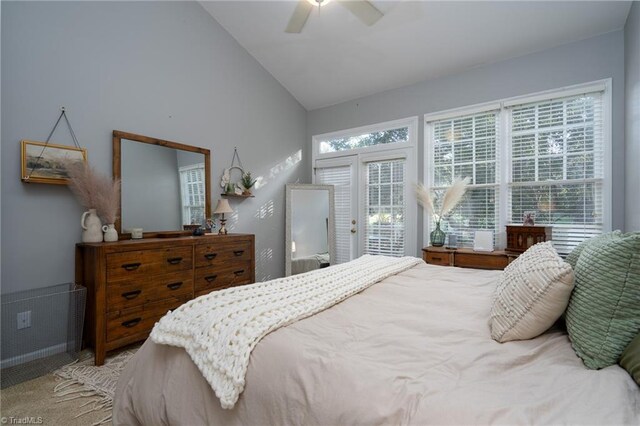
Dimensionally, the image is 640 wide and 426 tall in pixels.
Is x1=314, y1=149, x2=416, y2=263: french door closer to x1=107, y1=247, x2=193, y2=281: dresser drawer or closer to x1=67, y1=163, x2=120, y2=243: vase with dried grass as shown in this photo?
x1=107, y1=247, x2=193, y2=281: dresser drawer

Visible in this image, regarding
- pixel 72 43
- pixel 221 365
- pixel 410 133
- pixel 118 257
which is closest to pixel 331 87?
pixel 410 133

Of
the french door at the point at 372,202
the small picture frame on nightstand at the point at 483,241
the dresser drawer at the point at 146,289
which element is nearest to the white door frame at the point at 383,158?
the french door at the point at 372,202

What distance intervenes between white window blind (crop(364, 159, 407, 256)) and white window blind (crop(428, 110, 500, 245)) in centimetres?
45

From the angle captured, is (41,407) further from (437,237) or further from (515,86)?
(515,86)

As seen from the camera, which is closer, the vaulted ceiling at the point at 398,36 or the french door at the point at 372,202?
the vaulted ceiling at the point at 398,36

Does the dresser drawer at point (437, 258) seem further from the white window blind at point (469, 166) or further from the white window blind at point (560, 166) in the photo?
the white window blind at point (560, 166)

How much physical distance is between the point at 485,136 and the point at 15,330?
4.76 m

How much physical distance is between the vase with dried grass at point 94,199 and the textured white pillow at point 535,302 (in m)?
2.90

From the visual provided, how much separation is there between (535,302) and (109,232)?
3.02 meters

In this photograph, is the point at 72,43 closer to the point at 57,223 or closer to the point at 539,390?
the point at 57,223

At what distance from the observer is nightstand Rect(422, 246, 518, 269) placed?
→ 10.4 ft

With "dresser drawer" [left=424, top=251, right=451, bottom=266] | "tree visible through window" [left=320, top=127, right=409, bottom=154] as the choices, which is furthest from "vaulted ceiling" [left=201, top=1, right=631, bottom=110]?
"dresser drawer" [left=424, top=251, right=451, bottom=266]

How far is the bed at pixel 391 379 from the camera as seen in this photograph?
0.72 meters

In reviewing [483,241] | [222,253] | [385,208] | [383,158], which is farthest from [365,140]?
[222,253]
